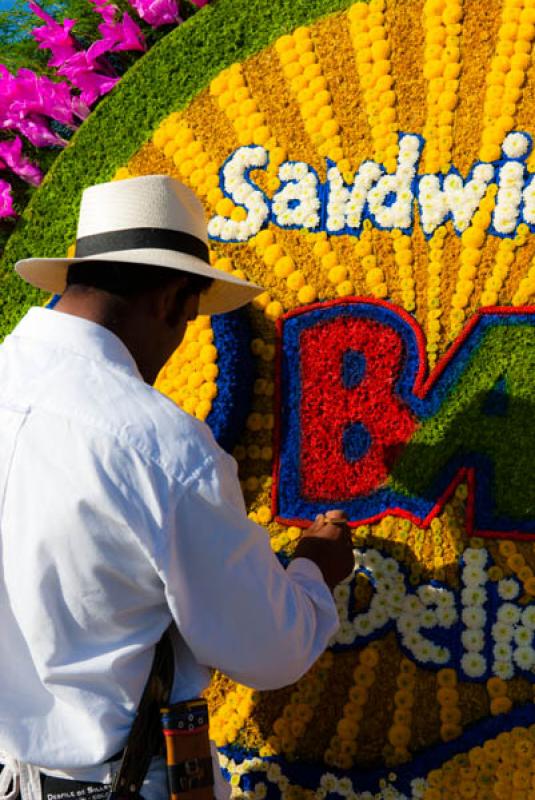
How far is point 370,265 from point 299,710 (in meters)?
1.22

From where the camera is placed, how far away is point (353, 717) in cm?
255

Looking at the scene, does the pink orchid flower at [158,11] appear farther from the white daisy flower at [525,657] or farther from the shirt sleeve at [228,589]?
the white daisy flower at [525,657]

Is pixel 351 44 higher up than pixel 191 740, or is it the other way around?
pixel 351 44

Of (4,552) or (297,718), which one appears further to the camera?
(297,718)

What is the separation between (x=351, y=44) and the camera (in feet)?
9.07

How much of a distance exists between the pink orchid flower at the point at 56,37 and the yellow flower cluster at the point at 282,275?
3.14 feet

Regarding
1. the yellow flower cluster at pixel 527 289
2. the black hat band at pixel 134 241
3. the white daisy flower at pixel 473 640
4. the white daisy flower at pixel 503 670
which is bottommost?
the white daisy flower at pixel 503 670

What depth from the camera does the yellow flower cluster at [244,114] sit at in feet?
9.18

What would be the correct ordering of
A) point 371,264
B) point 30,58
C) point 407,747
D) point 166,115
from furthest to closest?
point 30,58, point 166,115, point 371,264, point 407,747

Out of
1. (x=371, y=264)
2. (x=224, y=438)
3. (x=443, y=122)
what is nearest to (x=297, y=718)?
(x=224, y=438)

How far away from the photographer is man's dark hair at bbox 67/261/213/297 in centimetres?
178

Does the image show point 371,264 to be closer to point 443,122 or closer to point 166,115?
point 443,122

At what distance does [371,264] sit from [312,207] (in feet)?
0.80

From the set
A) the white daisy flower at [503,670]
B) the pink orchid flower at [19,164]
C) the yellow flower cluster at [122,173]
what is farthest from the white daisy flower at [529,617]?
the pink orchid flower at [19,164]
